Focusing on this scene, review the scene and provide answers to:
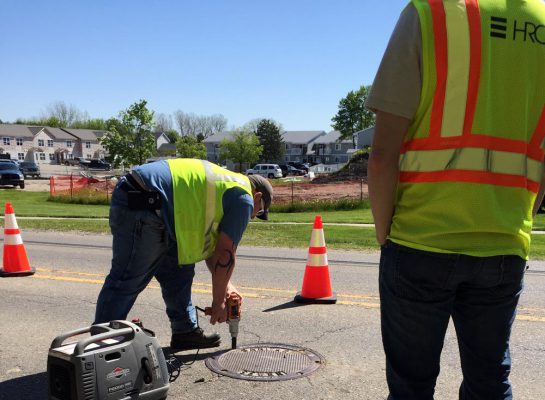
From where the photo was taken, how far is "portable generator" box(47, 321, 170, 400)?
275cm

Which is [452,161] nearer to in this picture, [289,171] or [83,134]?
[289,171]

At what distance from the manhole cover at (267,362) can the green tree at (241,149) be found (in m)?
77.3

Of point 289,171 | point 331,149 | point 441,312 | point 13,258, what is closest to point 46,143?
point 289,171

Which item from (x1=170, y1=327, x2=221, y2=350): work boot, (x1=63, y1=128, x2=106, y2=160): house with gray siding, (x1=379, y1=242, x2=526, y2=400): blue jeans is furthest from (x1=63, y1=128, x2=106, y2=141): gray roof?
(x1=379, y1=242, x2=526, y2=400): blue jeans

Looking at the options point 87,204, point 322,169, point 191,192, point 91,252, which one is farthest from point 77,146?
point 191,192

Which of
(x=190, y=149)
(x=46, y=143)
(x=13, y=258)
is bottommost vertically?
(x=13, y=258)

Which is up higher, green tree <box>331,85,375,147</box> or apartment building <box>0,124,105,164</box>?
green tree <box>331,85,375,147</box>

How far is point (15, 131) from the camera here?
307 feet

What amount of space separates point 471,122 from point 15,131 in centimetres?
10325

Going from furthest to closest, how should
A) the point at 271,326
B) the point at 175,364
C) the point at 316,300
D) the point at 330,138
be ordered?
1. the point at 330,138
2. the point at 316,300
3. the point at 271,326
4. the point at 175,364

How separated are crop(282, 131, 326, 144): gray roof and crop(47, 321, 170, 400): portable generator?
110 m

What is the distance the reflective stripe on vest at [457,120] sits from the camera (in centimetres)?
182

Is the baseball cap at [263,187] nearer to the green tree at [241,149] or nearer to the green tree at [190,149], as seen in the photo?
the green tree at [190,149]

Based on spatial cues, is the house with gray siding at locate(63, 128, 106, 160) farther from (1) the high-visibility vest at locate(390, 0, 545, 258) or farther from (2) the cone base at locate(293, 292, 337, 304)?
(1) the high-visibility vest at locate(390, 0, 545, 258)
